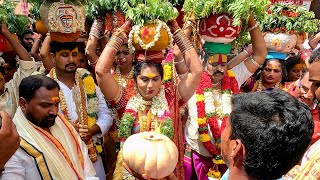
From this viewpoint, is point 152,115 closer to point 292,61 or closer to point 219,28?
point 219,28

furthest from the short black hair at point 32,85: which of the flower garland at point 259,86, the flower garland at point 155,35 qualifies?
the flower garland at point 259,86

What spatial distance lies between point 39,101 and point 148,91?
1.04m

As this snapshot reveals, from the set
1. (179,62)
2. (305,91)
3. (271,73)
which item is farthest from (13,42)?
(271,73)

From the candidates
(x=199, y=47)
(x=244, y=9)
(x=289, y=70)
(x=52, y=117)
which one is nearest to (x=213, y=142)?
(x=199, y=47)

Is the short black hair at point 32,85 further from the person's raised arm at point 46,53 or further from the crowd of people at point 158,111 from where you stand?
the person's raised arm at point 46,53

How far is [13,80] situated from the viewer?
4.06 metres

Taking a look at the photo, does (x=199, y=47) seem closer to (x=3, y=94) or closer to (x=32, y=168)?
(x=3, y=94)

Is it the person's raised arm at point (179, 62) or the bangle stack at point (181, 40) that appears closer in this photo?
the bangle stack at point (181, 40)

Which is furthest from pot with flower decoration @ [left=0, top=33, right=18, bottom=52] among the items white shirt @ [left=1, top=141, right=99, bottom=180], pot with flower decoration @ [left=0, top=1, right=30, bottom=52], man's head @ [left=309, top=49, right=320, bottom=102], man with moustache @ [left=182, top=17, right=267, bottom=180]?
man's head @ [left=309, top=49, right=320, bottom=102]

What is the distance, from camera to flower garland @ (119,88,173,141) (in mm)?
3355

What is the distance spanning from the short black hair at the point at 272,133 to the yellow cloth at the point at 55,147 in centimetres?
151

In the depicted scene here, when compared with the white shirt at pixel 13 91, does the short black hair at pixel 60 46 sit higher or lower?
higher

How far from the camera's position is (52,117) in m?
2.84

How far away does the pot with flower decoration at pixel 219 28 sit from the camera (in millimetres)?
3898
